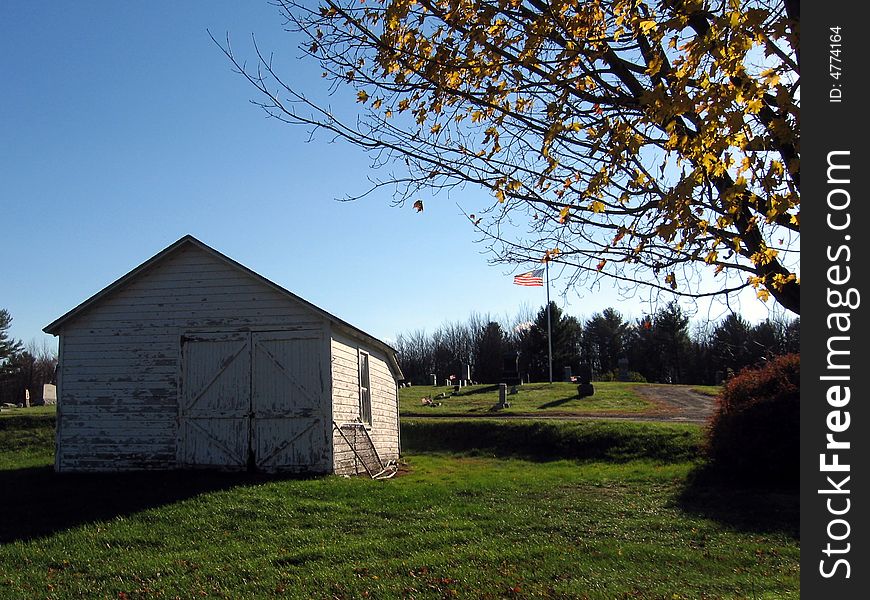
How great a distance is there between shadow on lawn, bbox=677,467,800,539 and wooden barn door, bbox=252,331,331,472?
758cm

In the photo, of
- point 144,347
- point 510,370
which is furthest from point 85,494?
point 510,370

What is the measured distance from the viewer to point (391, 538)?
10062 mm

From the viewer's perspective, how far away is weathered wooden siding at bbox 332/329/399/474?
16.7m

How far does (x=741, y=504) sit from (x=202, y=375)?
455 inches

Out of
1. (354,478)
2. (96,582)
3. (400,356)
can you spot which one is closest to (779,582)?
(96,582)

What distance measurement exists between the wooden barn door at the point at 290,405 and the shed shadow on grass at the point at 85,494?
0.65 meters

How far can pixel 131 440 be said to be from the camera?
17000 millimetres

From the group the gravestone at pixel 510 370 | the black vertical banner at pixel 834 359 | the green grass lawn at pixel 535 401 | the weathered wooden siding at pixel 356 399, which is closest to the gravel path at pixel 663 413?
the green grass lawn at pixel 535 401

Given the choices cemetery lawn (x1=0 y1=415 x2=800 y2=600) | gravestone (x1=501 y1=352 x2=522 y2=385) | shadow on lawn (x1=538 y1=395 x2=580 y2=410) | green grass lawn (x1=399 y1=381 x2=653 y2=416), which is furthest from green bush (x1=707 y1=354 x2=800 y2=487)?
gravestone (x1=501 y1=352 x2=522 y2=385)

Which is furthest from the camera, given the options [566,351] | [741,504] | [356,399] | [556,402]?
[566,351]

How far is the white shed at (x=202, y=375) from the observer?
16.3 m

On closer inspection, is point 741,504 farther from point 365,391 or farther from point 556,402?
point 556,402

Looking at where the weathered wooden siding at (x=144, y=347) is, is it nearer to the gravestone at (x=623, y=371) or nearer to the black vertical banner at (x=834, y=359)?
the black vertical banner at (x=834, y=359)

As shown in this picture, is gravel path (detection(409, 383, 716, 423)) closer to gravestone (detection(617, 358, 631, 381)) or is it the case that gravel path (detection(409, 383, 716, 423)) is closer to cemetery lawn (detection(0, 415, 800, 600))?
gravestone (detection(617, 358, 631, 381))
